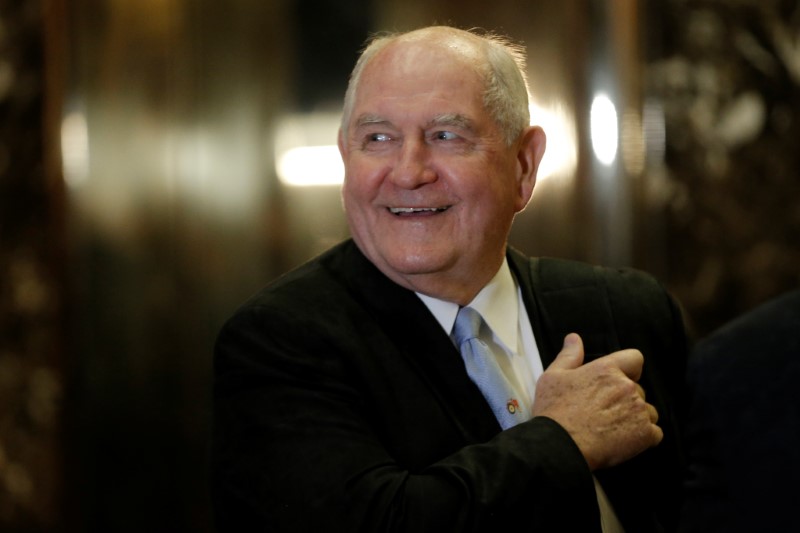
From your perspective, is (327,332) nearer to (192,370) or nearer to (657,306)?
(657,306)

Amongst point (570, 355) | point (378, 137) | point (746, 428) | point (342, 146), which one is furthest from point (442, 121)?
point (746, 428)

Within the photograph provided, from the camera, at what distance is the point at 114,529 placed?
395 cm

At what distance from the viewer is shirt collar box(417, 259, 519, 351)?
6.48 ft

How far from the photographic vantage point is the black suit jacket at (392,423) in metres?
1.66

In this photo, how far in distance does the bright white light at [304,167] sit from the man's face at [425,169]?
189 centimetres

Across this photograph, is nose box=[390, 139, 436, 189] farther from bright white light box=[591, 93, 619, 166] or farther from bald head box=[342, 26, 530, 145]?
bright white light box=[591, 93, 619, 166]

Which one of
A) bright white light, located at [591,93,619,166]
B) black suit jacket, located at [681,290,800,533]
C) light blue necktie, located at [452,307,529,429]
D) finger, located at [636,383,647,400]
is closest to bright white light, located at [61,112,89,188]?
bright white light, located at [591,93,619,166]

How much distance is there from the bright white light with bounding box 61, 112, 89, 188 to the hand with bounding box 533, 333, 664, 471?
2654 mm

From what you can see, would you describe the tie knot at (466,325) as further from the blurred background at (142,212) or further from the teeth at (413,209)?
the blurred background at (142,212)

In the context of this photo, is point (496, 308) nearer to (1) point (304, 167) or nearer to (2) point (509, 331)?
(2) point (509, 331)

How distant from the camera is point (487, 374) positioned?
6.24 ft

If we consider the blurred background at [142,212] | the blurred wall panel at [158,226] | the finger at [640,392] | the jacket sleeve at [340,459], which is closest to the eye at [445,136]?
Result: the jacket sleeve at [340,459]

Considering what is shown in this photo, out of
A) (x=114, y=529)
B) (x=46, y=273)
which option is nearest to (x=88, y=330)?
(x=46, y=273)

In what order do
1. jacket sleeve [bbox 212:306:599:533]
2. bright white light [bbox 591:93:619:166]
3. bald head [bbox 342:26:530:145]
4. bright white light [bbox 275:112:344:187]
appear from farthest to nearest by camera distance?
1. bright white light [bbox 275:112:344:187]
2. bright white light [bbox 591:93:619:166]
3. bald head [bbox 342:26:530:145]
4. jacket sleeve [bbox 212:306:599:533]
